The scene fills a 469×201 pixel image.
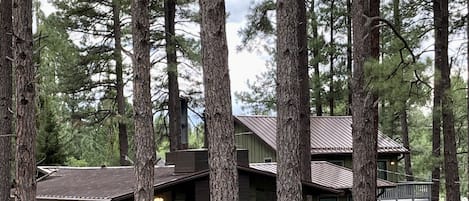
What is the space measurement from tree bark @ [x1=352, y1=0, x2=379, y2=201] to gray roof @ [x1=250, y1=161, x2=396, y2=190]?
17.4 feet

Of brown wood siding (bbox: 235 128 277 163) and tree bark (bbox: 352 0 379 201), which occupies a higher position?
tree bark (bbox: 352 0 379 201)

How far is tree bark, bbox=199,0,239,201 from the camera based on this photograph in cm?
627

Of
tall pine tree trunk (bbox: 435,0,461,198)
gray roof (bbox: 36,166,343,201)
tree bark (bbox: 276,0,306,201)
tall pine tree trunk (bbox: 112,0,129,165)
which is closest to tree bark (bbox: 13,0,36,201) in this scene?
gray roof (bbox: 36,166,343,201)

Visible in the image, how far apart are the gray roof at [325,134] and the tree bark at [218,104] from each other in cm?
1174

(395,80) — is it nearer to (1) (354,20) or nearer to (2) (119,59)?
(1) (354,20)

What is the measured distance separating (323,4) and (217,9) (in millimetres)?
15658

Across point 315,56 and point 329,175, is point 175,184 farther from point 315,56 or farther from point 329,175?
point 315,56

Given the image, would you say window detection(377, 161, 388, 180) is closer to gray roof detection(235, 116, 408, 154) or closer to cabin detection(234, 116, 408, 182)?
cabin detection(234, 116, 408, 182)

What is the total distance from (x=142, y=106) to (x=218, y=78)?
1.63 m

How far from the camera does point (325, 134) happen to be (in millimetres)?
19203

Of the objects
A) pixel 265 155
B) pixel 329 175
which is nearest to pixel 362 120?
pixel 329 175

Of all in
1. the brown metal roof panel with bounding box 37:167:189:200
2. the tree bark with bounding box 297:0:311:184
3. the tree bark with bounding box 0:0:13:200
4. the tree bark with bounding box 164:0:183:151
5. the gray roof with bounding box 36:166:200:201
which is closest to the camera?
the tree bark with bounding box 0:0:13:200

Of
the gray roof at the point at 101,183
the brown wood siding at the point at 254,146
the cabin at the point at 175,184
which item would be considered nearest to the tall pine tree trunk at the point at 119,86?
the gray roof at the point at 101,183

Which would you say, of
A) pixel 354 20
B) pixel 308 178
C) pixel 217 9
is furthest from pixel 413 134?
pixel 217 9
